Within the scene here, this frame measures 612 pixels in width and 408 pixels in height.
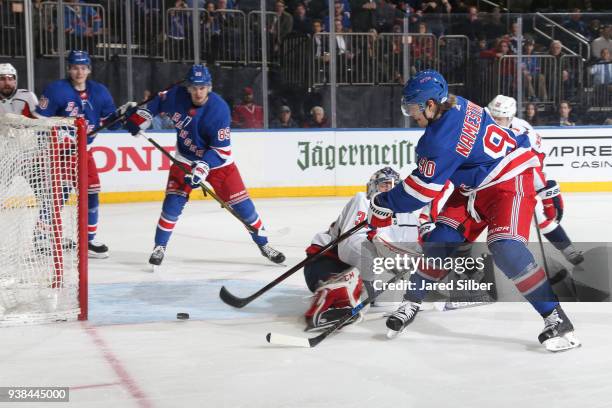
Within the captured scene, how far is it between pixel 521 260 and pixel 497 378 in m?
0.53

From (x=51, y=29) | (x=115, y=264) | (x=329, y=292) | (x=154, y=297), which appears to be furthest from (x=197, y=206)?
(x=329, y=292)

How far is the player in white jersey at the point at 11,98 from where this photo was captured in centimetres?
602

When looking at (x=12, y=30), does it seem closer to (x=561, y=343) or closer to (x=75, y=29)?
(x=75, y=29)

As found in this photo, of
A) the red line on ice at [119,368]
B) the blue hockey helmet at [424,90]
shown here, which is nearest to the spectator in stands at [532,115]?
the blue hockey helmet at [424,90]

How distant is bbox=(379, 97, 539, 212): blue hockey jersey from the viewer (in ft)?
11.2

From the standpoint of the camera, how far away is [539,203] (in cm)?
525

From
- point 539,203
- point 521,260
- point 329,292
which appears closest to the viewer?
point 521,260

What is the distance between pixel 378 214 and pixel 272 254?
2.04 meters

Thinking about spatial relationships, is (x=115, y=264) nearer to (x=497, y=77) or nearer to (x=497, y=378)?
(x=497, y=378)

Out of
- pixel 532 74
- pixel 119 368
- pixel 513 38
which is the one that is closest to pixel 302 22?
pixel 513 38

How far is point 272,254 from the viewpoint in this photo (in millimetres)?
5543

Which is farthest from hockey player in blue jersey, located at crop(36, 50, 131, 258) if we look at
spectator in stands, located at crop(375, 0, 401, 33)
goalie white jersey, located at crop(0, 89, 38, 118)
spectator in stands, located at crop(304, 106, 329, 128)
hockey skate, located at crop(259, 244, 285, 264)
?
spectator in stands, located at crop(375, 0, 401, 33)

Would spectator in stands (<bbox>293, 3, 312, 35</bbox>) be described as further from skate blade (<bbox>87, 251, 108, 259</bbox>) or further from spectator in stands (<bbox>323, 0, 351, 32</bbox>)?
skate blade (<bbox>87, 251, 108, 259</bbox>)

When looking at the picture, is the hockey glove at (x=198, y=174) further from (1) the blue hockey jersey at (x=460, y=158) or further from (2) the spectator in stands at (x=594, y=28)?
(2) the spectator in stands at (x=594, y=28)
